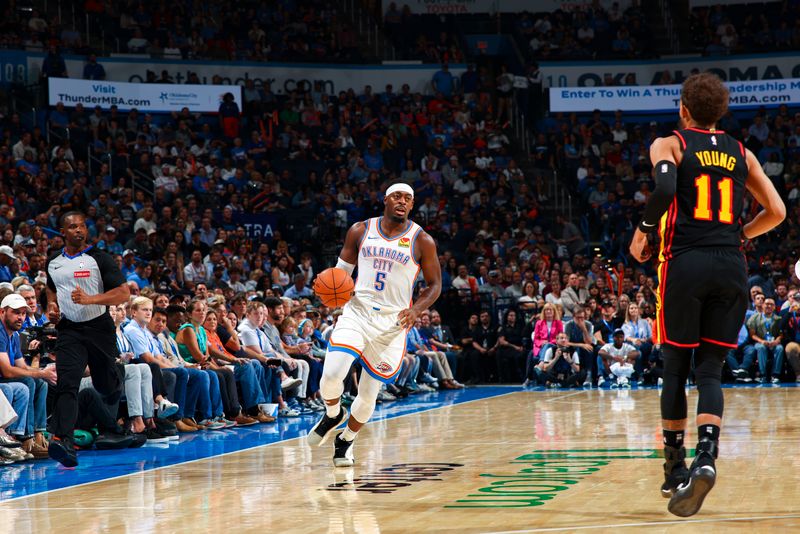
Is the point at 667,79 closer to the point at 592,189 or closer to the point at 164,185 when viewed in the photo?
the point at 592,189

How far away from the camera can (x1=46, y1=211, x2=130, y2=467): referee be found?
786 centimetres

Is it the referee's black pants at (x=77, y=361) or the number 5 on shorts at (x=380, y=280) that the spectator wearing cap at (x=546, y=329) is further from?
the referee's black pants at (x=77, y=361)

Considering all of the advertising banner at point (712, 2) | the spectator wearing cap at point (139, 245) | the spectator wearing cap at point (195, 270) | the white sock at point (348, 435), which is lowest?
the white sock at point (348, 435)

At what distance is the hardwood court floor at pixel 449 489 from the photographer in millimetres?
5398

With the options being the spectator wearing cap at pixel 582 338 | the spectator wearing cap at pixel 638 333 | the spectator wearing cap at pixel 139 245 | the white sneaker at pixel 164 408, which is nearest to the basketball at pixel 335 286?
the white sneaker at pixel 164 408

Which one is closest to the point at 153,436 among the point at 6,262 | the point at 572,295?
the point at 6,262

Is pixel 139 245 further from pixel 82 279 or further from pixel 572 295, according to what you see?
pixel 82 279

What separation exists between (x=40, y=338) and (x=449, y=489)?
456 cm

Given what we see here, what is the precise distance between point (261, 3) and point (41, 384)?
20551 millimetres

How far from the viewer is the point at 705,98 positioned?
5.20m

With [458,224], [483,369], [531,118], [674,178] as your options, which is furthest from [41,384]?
[531,118]

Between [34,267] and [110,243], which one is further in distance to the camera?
[110,243]

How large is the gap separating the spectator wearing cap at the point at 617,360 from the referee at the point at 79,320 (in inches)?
444

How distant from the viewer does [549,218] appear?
2470 cm
